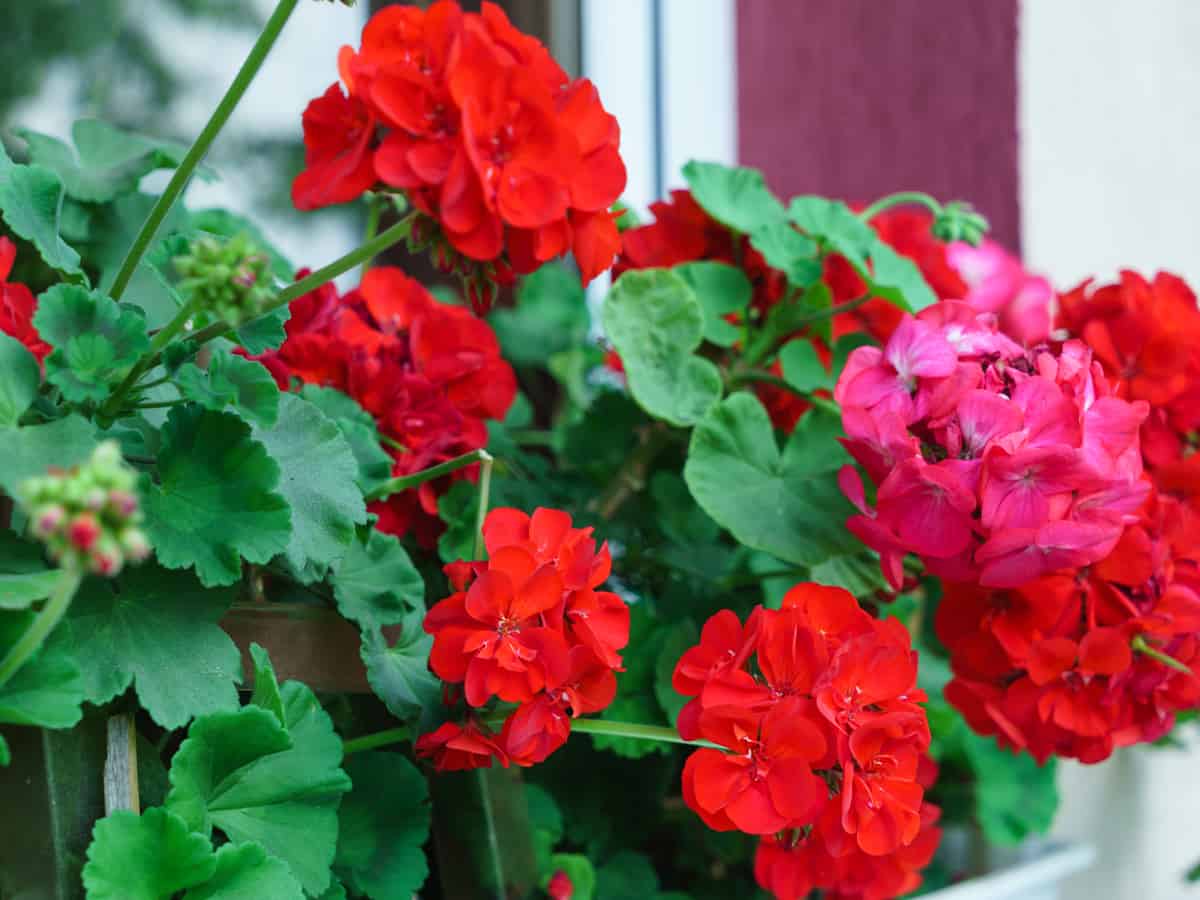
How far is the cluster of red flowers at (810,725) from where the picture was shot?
52 cm

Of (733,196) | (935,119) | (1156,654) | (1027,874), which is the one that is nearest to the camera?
(1156,654)

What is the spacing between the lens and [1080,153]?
53.1 inches

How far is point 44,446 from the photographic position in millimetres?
455

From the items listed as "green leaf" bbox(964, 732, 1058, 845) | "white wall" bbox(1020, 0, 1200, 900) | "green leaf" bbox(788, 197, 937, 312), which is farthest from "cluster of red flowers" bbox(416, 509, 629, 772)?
"white wall" bbox(1020, 0, 1200, 900)

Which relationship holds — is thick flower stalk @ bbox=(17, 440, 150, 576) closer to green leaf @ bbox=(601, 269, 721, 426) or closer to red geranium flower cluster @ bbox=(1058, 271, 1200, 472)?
green leaf @ bbox=(601, 269, 721, 426)

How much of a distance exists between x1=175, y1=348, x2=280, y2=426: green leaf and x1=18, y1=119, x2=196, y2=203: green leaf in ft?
0.96

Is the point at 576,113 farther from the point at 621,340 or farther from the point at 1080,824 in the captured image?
the point at 1080,824

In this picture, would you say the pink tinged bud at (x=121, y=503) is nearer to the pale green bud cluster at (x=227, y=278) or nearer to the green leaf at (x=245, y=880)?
the pale green bud cluster at (x=227, y=278)

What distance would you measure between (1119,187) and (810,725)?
3.67 ft

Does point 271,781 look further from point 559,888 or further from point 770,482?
point 770,482

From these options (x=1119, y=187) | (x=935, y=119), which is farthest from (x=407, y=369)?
(x=1119, y=187)

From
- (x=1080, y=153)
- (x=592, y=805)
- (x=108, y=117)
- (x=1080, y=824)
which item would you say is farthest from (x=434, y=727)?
(x=1080, y=153)

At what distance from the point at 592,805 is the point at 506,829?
0.17 meters

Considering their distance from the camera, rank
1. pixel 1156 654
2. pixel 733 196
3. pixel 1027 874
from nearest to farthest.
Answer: pixel 1156 654 → pixel 733 196 → pixel 1027 874
